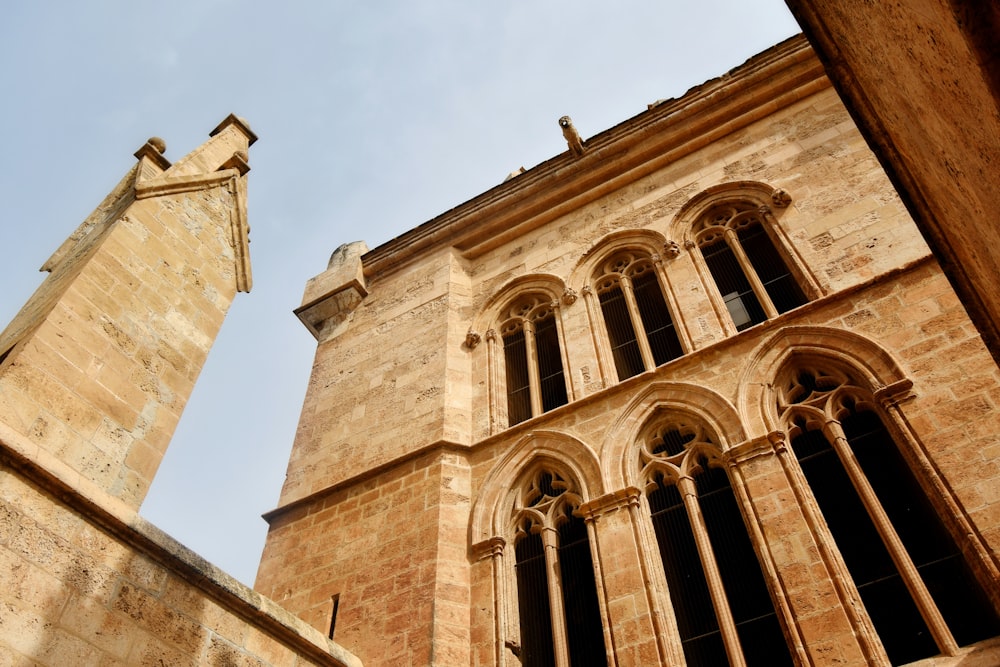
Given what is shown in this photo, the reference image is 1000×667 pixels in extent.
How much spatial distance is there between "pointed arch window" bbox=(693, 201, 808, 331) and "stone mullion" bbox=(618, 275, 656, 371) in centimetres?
87

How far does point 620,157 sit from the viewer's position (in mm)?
10586

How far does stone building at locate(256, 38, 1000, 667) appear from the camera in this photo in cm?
540

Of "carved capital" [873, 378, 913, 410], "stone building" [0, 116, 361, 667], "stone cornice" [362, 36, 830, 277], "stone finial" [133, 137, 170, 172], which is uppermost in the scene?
"stone cornice" [362, 36, 830, 277]

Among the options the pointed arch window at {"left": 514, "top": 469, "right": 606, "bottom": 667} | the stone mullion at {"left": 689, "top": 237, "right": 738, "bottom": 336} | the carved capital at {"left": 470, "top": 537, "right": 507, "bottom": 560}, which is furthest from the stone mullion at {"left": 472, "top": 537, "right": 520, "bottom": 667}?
the stone mullion at {"left": 689, "top": 237, "right": 738, "bottom": 336}

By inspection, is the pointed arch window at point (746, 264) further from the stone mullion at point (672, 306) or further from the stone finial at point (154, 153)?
the stone finial at point (154, 153)

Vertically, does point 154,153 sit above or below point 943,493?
above

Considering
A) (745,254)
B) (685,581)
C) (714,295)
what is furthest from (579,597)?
(745,254)

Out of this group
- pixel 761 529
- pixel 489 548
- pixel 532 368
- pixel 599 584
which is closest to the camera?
pixel 761 529

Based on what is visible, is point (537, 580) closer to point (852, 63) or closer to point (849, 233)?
point (849, 233)

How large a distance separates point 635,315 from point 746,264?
127 cm

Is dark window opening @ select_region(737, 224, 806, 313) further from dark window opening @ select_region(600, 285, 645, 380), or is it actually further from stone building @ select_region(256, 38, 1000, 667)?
dark window opening @ select_region(600, 285, 645, 380)

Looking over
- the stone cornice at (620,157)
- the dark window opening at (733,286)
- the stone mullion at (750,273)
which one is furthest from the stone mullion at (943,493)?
the stone cornice at (620,157)

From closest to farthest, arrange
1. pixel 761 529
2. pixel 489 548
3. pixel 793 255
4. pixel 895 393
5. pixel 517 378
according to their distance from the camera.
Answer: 1. pixel 761 529
2. pixel 895 393
3. pixel 489 548
4. pixel 793 255
5. pixel 517 378

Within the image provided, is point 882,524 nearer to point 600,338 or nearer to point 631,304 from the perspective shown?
point 600,338
